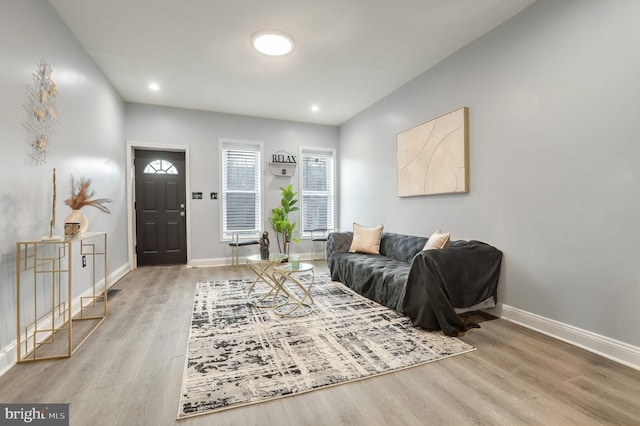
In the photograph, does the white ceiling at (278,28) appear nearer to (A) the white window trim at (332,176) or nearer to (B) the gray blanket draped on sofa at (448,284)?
(A) the white window trim at (332,176)

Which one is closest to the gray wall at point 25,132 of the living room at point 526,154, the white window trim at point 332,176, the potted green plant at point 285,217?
the living room at point 526,154

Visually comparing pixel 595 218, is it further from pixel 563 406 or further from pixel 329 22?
pixel 329 22

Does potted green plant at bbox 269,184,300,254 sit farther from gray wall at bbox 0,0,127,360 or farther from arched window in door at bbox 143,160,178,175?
gray wall at bbox 0,0,127,360

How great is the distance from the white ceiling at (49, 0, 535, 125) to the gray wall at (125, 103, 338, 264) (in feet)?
1.81

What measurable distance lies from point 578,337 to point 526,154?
1.52 m

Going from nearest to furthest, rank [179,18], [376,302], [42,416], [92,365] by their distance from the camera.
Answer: [42,416]
[92,365]
[179,18]
[376,302]

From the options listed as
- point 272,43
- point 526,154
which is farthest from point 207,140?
point 526,154

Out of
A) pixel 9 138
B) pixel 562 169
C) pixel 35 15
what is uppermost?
pixel 35 15

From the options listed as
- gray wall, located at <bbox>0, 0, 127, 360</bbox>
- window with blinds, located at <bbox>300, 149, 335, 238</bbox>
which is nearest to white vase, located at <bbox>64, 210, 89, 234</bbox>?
gray wall, located at <bbox>0, 0, 127, 360</bbox>

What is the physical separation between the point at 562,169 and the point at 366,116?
3341mm

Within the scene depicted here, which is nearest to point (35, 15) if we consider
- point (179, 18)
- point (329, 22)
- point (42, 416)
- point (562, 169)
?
point (179, 18)

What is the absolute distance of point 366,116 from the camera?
5191 millimetres

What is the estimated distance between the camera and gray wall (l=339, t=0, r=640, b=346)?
2.01m

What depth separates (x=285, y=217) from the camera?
5.64 metres
